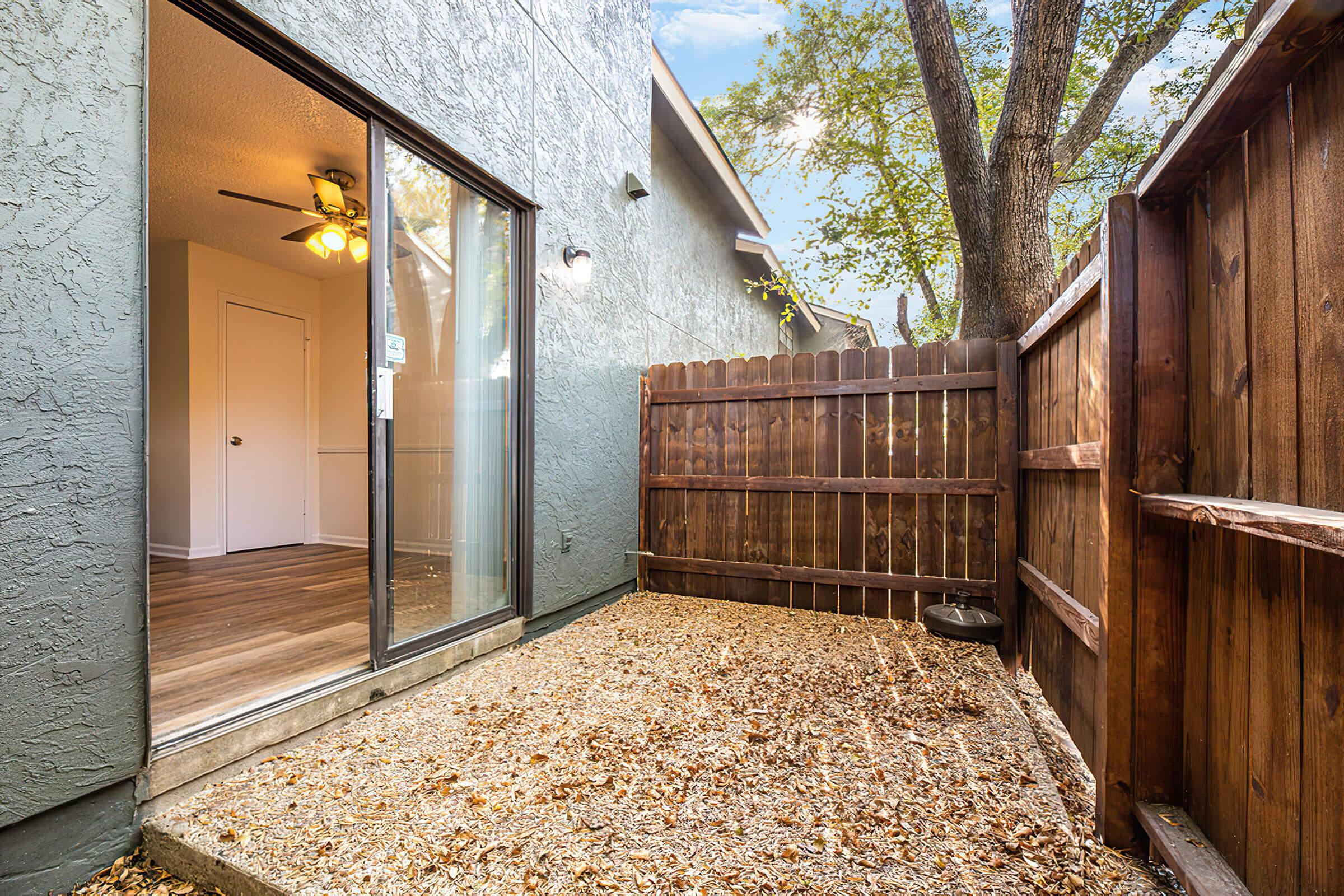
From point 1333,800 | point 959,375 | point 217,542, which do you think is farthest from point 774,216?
point 1333,800

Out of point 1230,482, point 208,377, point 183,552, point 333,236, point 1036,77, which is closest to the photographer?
point 1230,482

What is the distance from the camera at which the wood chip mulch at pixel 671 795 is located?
4.26 ft

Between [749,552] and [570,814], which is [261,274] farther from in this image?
Result: [570,814]

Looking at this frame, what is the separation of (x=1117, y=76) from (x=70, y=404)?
7475 mm

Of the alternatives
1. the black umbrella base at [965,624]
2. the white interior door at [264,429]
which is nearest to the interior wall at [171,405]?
the white interior door at [264,429]

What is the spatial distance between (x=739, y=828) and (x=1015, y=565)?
2263mm

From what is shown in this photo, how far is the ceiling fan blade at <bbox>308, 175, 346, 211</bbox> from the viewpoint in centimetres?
349

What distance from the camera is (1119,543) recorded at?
1.37 meters

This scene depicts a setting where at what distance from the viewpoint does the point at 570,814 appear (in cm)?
151

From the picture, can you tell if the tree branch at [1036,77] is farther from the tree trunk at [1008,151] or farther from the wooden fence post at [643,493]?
the wooden fence post at [643,493]

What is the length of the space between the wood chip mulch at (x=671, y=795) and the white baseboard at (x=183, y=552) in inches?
154

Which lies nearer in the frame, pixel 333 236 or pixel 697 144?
pixel 333 236

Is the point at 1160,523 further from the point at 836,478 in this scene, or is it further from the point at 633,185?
the point at 633,185

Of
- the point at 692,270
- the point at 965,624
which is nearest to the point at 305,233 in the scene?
the point at 692,270
